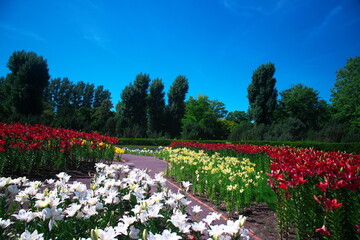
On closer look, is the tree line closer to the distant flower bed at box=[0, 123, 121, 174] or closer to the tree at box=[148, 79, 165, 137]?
the tree at box=[148, 79, 165, 137]

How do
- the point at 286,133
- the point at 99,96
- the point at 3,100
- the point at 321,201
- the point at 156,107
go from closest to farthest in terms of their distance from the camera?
the point at 321,201
the point at 286,133
the point at 156,107
the point at 3,100
the point at 99,96

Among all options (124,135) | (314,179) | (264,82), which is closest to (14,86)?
(124,135)

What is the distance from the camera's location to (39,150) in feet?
16.7

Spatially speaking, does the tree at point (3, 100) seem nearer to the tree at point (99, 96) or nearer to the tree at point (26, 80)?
the tree at point (26, 80)

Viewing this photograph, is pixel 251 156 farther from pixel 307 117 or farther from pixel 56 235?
pixel 307 117

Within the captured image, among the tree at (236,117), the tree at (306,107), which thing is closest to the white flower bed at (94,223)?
the tree at (306,107)

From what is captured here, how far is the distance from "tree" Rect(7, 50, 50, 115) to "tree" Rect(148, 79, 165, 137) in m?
15.1

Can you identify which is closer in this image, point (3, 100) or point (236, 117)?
point (3, 100)

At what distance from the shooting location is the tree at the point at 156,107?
32.3 metres

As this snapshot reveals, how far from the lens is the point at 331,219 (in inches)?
82.9

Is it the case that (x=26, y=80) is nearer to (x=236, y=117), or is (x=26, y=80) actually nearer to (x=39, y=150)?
(x=39, y=150)

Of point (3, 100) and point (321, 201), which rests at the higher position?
point (3, 100)

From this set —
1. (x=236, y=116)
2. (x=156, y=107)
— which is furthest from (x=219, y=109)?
(x=156, y=107)

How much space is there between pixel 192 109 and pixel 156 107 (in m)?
9.77
